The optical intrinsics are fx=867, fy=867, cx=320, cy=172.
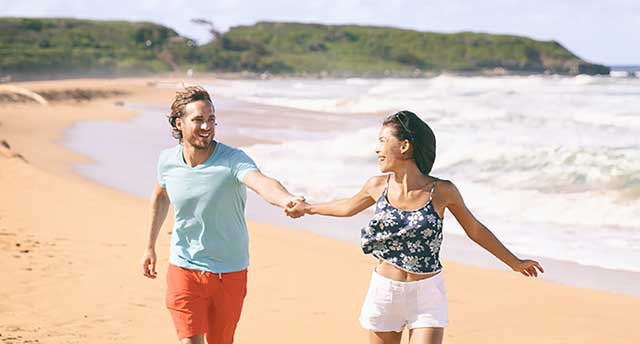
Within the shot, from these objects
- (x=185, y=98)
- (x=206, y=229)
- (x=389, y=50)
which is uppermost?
(x=389, y=50)

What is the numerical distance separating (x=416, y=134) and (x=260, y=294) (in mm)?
3813

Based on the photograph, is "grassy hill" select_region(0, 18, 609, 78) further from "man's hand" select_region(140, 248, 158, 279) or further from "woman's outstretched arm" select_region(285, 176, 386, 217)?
"woman's outstretched arm" select_region(285, 176, 386, 217)

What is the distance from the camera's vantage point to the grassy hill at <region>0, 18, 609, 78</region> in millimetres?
91000

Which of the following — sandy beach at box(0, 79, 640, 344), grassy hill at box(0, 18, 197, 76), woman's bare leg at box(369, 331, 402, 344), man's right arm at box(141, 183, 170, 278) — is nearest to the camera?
woman's bare leg at box(369, 331, 402, 344)

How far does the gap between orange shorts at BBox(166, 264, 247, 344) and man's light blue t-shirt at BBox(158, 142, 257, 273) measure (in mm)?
43

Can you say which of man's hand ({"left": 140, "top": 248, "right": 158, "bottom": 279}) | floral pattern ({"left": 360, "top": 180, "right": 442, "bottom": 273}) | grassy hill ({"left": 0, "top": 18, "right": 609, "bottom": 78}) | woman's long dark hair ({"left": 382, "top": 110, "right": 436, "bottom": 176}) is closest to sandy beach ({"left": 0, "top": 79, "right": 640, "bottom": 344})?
man's hand ({"left": 140, "top": 248, "right": 158, "bottom": 279})

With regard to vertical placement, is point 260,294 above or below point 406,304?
below

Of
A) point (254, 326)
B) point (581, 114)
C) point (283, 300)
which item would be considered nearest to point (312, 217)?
point (283, 300)

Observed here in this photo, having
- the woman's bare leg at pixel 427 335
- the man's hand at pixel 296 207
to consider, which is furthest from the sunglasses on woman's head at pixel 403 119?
the woman's bare leg at pixel 427 335

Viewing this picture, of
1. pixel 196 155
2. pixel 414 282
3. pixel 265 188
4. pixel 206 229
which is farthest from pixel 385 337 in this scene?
pixel 196 155

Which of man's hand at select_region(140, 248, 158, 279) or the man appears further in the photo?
man's hand at select_region(140, 248, 158, 279)

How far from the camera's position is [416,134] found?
12.8 feet

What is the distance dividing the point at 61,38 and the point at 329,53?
5203 cm

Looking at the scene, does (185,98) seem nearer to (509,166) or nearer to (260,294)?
(260,294)
